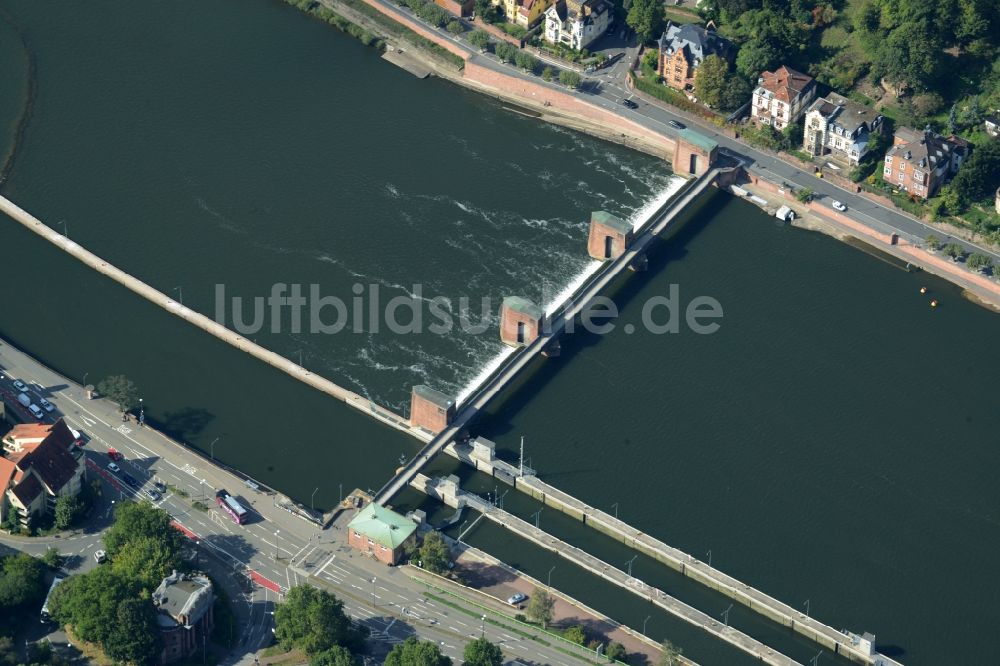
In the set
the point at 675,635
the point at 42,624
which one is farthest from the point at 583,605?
the point at 42,624

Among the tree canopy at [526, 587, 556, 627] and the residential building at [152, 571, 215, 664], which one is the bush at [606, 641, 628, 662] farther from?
the residential building at [152, 571, 215, 664]

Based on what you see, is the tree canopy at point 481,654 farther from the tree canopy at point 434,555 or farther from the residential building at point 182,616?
the residential building at point 182,616

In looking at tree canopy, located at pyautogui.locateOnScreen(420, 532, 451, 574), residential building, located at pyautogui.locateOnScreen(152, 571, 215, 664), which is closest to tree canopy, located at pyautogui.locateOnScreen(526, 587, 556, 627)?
tree canopy, located at pyautogui.locateOnScreen(420, 532, 451, 574)

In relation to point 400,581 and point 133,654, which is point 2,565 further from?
point 400,581

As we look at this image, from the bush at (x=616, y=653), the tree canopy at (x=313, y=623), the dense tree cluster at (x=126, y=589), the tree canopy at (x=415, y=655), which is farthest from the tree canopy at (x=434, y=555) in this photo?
the dense tree cluster at (x=126, y=589)

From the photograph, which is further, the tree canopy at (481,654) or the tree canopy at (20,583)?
the tree canopy at (20,583)

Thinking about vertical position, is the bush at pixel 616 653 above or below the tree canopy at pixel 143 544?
above
